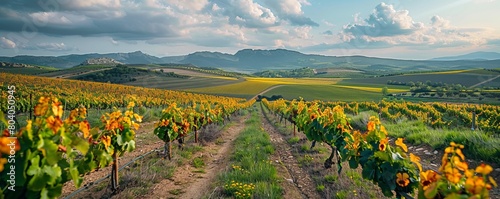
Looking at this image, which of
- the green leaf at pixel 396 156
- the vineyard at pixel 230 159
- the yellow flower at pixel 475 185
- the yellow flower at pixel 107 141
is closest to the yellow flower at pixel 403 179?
the vineyard at pixel 230 159

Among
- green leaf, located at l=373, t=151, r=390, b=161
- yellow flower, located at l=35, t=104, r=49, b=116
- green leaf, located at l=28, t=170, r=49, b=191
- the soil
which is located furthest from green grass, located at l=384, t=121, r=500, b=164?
yellow flower, located at l=35, t=104, r=49, b=116

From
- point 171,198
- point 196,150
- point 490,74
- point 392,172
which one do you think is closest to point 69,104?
point 196,150

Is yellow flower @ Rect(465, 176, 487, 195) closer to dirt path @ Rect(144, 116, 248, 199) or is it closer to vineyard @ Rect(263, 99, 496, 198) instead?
vineyard @ Rect(263, 99, 496, 198)

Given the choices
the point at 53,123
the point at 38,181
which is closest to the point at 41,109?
the point at 53,123

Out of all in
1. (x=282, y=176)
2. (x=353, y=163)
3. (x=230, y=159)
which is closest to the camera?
(x=353, y=163)

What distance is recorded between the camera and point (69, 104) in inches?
940

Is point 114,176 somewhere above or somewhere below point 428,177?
below

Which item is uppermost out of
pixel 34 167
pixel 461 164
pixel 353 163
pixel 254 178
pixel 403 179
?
pixel 461 164

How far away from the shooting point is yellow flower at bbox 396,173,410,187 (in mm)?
4394

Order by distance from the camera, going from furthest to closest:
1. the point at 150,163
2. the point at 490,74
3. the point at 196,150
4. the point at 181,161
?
the point at 490,74
the point at 196,150
the point at 181,161
the point at 150,163

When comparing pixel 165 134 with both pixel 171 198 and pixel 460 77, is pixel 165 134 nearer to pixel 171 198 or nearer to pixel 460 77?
pixel 171 198

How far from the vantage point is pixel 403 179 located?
442cm

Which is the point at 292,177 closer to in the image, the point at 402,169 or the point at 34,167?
the point at 402,169

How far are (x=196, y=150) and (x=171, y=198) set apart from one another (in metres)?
5.36
